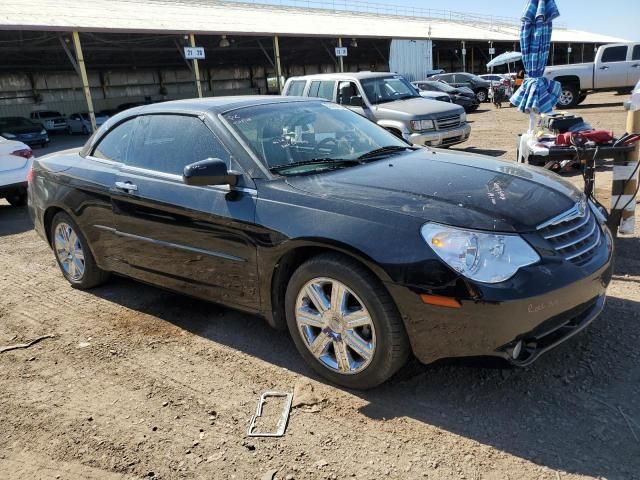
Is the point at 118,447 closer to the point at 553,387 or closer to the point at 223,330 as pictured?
the point at 223,330

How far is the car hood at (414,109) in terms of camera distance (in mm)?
10766

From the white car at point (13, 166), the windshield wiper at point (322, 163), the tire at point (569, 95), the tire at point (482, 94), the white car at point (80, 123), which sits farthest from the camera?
the white car at point (80, 123)

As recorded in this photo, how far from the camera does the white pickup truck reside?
66.4ft

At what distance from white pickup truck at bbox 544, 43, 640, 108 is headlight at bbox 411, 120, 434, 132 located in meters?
11.6

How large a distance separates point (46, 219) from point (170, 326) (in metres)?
1.91

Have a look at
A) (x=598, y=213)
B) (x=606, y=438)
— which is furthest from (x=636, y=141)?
(x=606, y=438)

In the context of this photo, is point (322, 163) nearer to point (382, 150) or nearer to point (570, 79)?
point (382, 150)

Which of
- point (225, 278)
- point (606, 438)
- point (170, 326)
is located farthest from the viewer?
point (170, 326)

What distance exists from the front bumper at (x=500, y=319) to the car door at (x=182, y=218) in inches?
43.4

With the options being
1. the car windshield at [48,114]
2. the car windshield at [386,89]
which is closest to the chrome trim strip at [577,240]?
the car windshield at [386,89]

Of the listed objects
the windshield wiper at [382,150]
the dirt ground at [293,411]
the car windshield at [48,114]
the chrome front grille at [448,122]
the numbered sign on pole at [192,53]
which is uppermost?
the numbered sign on pole at [192,53]

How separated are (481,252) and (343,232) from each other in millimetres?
699

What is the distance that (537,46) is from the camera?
27.9ft

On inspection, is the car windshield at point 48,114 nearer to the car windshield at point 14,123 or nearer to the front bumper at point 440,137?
the car windshield at point 14,123
